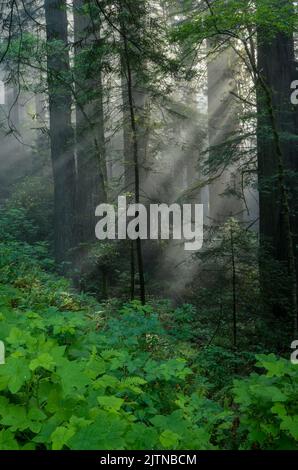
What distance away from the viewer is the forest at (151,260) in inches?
112

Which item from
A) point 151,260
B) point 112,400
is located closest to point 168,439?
point 112,400

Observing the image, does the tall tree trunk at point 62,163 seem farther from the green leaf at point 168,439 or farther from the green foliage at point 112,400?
the green leaf at point 168,439

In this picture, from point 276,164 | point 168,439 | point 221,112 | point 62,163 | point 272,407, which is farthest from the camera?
point 221,112

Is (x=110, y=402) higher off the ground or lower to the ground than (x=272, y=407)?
higher

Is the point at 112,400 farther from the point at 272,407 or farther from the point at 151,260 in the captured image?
the point at 151,260

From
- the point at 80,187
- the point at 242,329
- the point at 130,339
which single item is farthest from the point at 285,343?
the point at 80,187

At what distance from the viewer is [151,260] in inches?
547

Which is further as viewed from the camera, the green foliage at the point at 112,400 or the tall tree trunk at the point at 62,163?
the tall tree trunk at the point at 62,163

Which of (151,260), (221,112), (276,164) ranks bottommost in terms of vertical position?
(151,260)

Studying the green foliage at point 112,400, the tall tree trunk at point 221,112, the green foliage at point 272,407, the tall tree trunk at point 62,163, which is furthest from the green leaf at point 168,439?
the tall tree trunk at point 221,112

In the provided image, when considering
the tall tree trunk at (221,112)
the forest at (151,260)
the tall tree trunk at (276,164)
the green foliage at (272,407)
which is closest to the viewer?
the forest at (151,260)

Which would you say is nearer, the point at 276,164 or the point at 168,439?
the point at 168,439

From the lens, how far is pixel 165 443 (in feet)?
8.54

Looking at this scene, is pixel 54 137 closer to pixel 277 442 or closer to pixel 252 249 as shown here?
pixel 252 249
